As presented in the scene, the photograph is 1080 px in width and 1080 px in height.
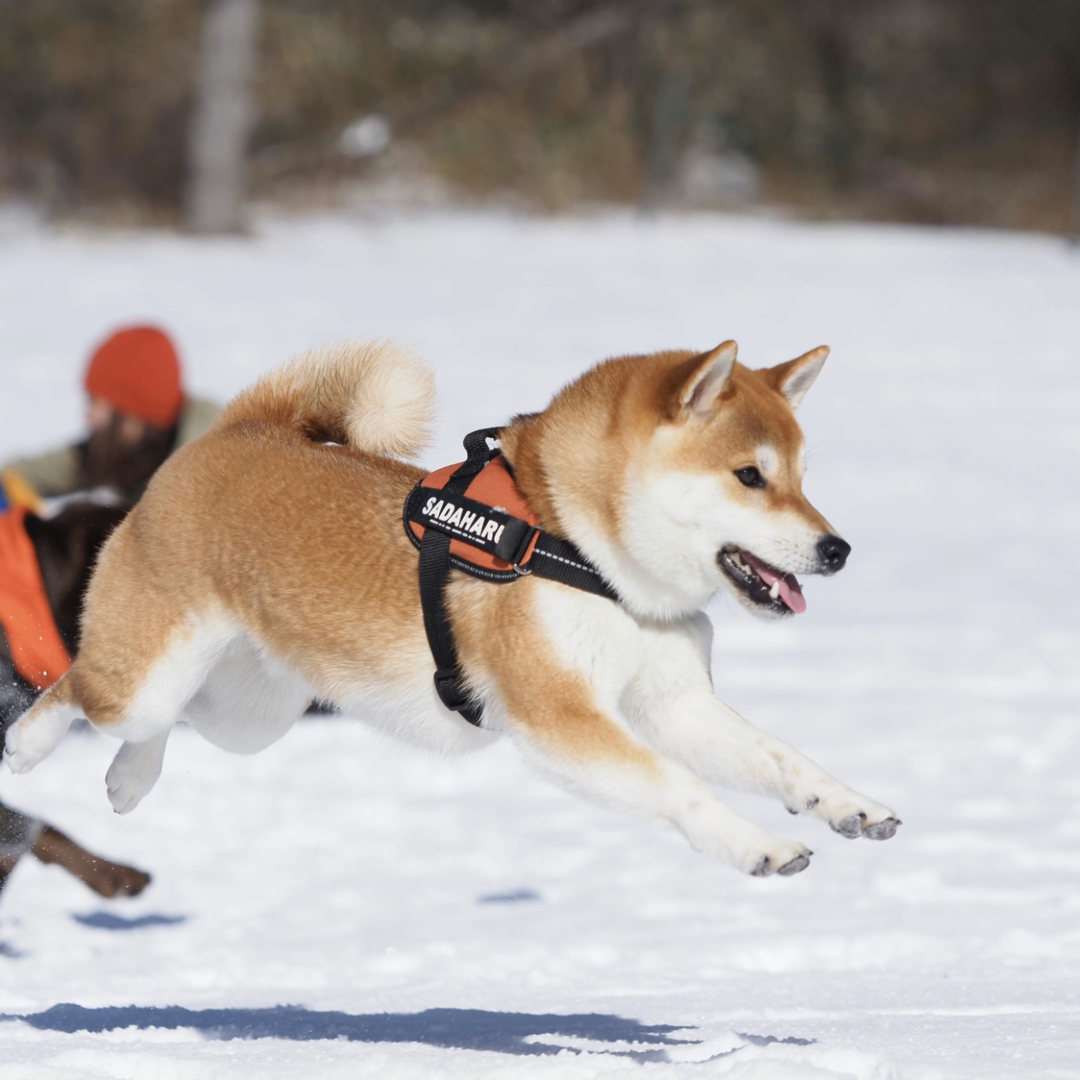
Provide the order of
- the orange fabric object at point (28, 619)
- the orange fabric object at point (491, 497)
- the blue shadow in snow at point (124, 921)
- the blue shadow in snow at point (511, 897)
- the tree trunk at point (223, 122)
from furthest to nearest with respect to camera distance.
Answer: the tree trunk at point (223, 122)
the blue shadow in snow at point (511, 897)
the blue shadow in snow at point (124, 921)
the orange fabric object at point (28, 619)
the orange fabric object at point (491, 497)

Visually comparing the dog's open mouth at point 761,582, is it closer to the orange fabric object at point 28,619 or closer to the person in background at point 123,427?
the orange fabric object at point 28,619

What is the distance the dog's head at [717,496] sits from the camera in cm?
277

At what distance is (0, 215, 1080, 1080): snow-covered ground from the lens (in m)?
3.08

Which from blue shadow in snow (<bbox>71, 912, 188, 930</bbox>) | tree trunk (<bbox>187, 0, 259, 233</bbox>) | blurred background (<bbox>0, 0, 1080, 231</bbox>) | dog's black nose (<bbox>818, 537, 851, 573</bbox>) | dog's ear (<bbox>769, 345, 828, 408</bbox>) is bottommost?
blue shadow in snow (<bbox>71, 912, 188, 930</bbox>)

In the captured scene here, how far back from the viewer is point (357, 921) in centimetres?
405

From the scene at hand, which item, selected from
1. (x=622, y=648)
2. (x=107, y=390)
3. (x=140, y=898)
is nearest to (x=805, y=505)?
(x=622, y=648)

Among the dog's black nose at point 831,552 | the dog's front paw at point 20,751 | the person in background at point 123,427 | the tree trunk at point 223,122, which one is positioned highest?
the tree trunk at point 223,122

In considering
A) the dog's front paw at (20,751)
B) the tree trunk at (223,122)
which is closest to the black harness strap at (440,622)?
the dog's front paw at (20,751)

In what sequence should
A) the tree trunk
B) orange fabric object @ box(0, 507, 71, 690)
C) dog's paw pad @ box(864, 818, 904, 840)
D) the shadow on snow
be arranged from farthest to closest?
the tree trunk < orange fabric object @ box(0, 507, 71, 690) < the shadow on snow < dog's paw pad @ box(864, 818, 904, 840)

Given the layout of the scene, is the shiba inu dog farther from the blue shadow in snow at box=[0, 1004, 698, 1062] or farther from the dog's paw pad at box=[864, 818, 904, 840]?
the blue shadow in snow at box=[0, 1004, 698, 1062]

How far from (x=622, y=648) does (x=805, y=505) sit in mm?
437

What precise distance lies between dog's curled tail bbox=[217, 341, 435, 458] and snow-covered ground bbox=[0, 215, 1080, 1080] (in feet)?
4.32

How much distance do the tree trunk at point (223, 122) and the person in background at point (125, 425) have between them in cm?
994

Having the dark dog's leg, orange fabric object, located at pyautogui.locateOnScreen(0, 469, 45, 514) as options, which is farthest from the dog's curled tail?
the dark dog's leg
